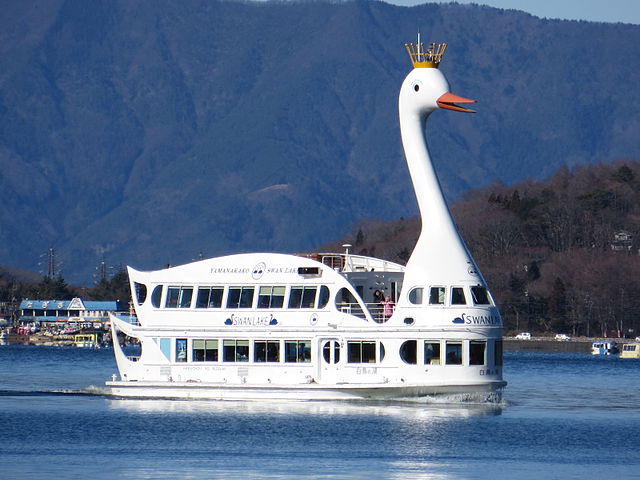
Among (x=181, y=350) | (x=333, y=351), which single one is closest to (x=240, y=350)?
(x=181, y=350)

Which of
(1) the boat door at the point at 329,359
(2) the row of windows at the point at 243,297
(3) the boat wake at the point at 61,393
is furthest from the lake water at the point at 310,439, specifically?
(2) the row of windows at the point at 243,297

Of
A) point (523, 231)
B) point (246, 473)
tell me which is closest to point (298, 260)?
point (246, 473)

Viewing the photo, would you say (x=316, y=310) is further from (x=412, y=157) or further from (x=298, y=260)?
(x=412, y=157)

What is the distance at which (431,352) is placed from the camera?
53531 millimetres

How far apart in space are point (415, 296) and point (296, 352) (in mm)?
5035

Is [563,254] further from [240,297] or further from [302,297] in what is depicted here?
[302,297]

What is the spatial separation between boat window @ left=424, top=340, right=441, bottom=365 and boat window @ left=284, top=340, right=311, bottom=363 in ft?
15.3

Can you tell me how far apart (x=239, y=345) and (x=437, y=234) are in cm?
865

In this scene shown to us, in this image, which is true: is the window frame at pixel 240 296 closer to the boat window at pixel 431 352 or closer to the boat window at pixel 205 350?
the boat window at pixel 205 350

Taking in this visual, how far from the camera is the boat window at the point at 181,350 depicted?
187 feet

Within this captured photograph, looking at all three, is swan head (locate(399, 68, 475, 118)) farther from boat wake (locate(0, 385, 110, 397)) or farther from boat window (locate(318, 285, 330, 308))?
boat wake (locate(0, 385, 110, 397))

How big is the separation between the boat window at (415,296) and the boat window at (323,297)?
3.22 metres

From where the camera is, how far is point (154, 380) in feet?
188

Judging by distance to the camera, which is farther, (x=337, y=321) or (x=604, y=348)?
(x=604, y=348)
